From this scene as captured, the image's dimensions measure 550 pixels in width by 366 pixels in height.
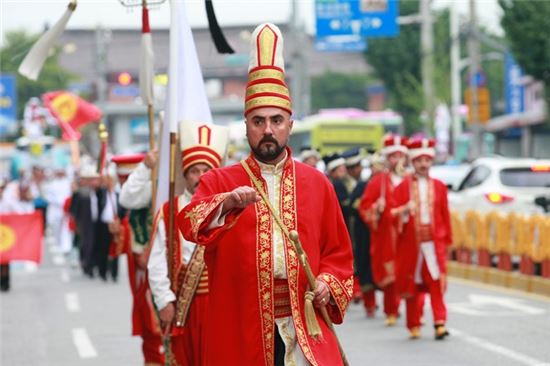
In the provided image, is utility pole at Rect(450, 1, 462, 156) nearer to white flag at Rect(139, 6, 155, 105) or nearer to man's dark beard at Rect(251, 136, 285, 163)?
white flag at Rect(139, 6, 155, 105)

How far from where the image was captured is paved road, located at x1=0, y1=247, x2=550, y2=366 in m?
12.4

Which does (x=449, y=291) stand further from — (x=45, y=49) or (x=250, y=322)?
(x=250, y=322)

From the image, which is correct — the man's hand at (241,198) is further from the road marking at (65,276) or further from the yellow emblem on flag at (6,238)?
the road marking at (65,276)

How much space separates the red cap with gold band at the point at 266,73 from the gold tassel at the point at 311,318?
825mm

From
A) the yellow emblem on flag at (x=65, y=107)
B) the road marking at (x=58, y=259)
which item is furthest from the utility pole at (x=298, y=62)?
the yellow emblem on flag at (x=65, y=107)

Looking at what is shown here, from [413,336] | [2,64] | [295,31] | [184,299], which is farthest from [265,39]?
[2,64]

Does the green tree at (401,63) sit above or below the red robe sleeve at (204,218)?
above

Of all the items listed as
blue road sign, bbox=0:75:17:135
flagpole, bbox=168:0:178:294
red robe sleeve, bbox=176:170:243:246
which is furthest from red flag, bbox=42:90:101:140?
blue road sign, bbox=0:75:17:135

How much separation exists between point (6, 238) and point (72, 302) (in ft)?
7.47

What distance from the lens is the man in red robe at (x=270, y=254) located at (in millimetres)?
6477

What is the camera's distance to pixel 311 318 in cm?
642

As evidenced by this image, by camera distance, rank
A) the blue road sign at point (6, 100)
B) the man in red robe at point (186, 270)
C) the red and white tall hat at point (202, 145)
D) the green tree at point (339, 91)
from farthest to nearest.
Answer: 1. the green tree at point (339, 91)
2. the blue road sign at point (6, 100)
3. the red and white tall hat at point (202, 145)
4. the man in red robe at point (186, 270)

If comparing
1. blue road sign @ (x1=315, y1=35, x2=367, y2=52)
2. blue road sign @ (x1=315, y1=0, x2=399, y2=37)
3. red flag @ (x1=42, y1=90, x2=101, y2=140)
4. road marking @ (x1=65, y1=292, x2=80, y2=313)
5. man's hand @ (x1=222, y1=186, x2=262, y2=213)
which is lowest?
road marking @ (x1=65, y1=292, x2=80, y2=313)

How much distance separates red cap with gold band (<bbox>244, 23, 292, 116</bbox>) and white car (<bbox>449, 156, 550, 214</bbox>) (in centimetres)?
1398
